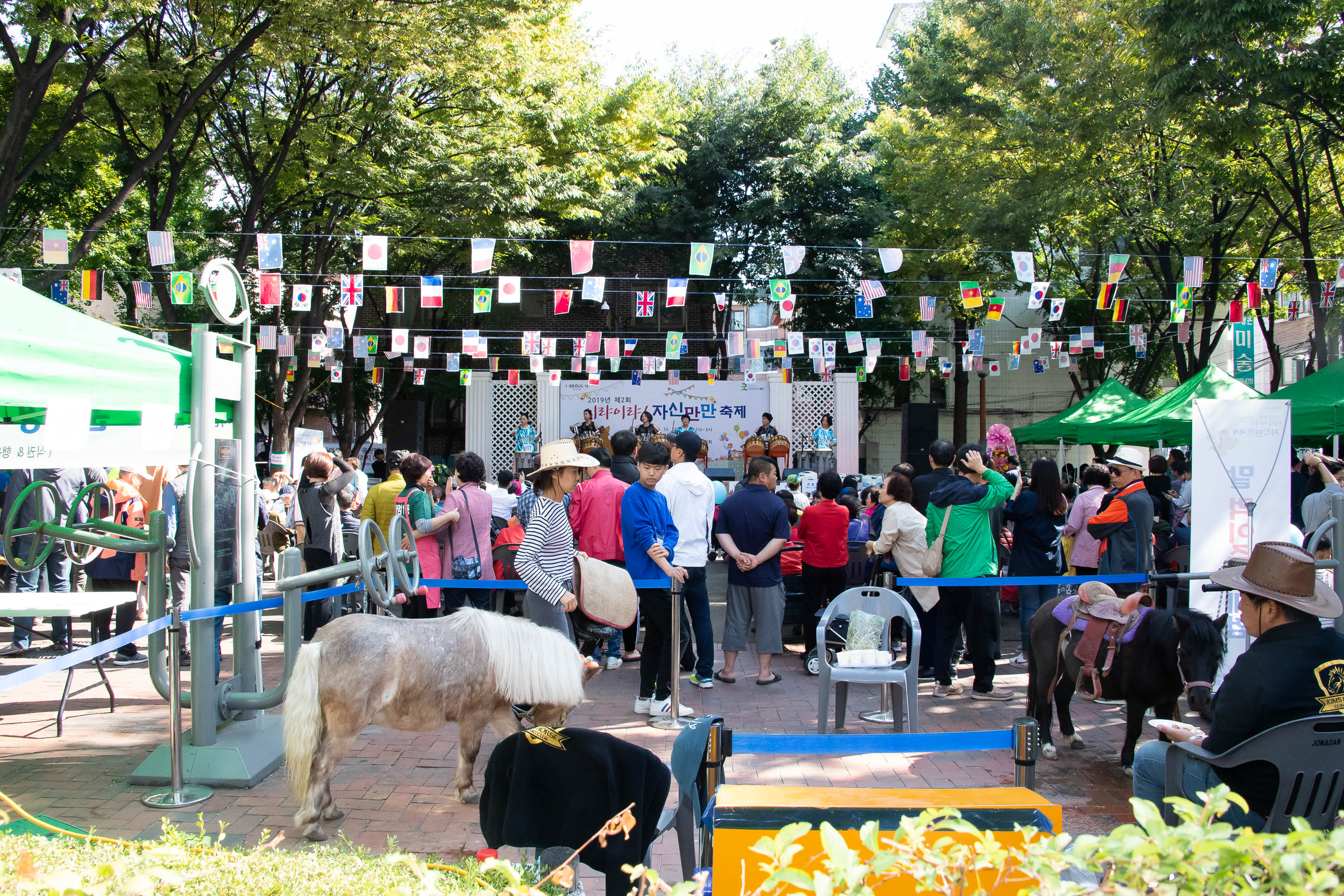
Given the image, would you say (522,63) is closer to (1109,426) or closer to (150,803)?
(1109,426)

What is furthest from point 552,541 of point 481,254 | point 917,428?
point 917,428

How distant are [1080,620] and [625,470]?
13.3 feet

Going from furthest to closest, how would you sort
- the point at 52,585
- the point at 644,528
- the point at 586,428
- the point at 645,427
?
the point at 586,428 → the point at 645,427 → the point at 52,585 → the point at 644,528

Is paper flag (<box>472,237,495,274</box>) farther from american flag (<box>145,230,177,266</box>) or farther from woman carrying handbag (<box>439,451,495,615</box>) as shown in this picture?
woman carrying handbag (<box>439,451,495,615</box>)

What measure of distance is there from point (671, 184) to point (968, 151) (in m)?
8.37

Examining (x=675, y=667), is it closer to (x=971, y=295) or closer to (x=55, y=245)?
(x=55, y=245)

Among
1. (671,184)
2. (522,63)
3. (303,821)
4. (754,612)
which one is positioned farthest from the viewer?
(671,184)

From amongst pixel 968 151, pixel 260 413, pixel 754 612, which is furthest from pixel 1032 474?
pixel 260 413

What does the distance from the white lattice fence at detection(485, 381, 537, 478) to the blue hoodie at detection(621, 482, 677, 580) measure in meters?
17.2

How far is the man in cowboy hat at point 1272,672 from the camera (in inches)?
120

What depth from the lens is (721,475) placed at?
1642cm

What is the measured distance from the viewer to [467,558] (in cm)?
710

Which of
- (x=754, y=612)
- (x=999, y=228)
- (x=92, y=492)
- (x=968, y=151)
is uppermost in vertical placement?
(x=968, y=151)

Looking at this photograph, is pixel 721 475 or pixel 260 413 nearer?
pixel 721 475
